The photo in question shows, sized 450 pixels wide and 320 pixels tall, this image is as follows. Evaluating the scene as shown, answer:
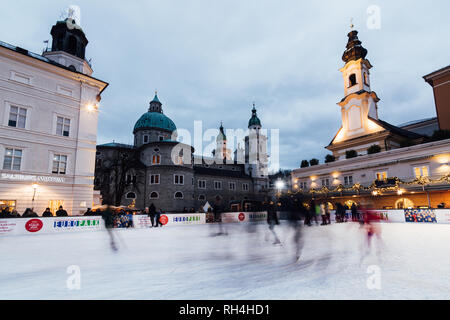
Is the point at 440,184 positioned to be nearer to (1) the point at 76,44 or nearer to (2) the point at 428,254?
(2) the point at 428,254

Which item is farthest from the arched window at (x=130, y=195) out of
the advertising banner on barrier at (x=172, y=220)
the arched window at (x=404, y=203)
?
the arched window at (x=404, y=203)

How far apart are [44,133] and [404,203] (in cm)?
3422

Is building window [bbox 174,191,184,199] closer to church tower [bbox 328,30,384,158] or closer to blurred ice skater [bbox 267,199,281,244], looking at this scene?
church tower [bbox 328,30,384,158]

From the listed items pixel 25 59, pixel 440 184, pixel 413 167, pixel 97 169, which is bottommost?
pixel 440 184

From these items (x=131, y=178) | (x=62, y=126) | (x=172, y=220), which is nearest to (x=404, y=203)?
(x=172, y=220)

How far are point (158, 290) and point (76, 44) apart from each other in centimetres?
3126

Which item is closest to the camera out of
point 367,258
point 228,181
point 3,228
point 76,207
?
point 367,258

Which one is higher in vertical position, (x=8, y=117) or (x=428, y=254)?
(x=8, y=117)

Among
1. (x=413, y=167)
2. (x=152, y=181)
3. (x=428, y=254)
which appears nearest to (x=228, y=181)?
(x=152, y=181)

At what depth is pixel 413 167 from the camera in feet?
81.1

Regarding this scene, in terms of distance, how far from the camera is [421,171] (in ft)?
79.2

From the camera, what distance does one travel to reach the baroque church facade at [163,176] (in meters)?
40.8

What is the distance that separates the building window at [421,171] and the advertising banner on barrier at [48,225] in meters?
29.1
